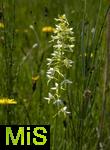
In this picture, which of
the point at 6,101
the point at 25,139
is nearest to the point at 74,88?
the point at 6,101

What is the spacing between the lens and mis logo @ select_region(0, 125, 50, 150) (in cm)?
265

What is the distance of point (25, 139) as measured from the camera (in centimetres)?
267

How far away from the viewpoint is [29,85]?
3.83 meters

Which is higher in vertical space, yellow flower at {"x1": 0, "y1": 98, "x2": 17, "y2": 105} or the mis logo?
yellow flower at {"x1": 0, "y1": 98, "x2": 17, "y2": 105}

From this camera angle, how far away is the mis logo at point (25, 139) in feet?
→ 8.71

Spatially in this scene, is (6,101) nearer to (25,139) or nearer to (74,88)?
(25,139)

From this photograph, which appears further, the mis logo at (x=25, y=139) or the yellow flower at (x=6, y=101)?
the yellow flower at (x=6, y=101)

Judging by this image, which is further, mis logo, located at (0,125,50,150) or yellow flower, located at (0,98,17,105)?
yellow flower, located at (0,98,17,105)

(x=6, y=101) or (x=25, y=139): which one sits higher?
(x=6, y=101)

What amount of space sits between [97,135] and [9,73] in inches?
22.7

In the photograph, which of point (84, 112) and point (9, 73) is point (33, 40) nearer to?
point (9, 73)

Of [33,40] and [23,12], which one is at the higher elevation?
[23,12]

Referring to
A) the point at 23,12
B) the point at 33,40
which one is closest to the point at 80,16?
the point at 33,40

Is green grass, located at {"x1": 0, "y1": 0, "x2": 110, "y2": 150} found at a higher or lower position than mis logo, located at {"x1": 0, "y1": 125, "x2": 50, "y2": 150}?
higher
